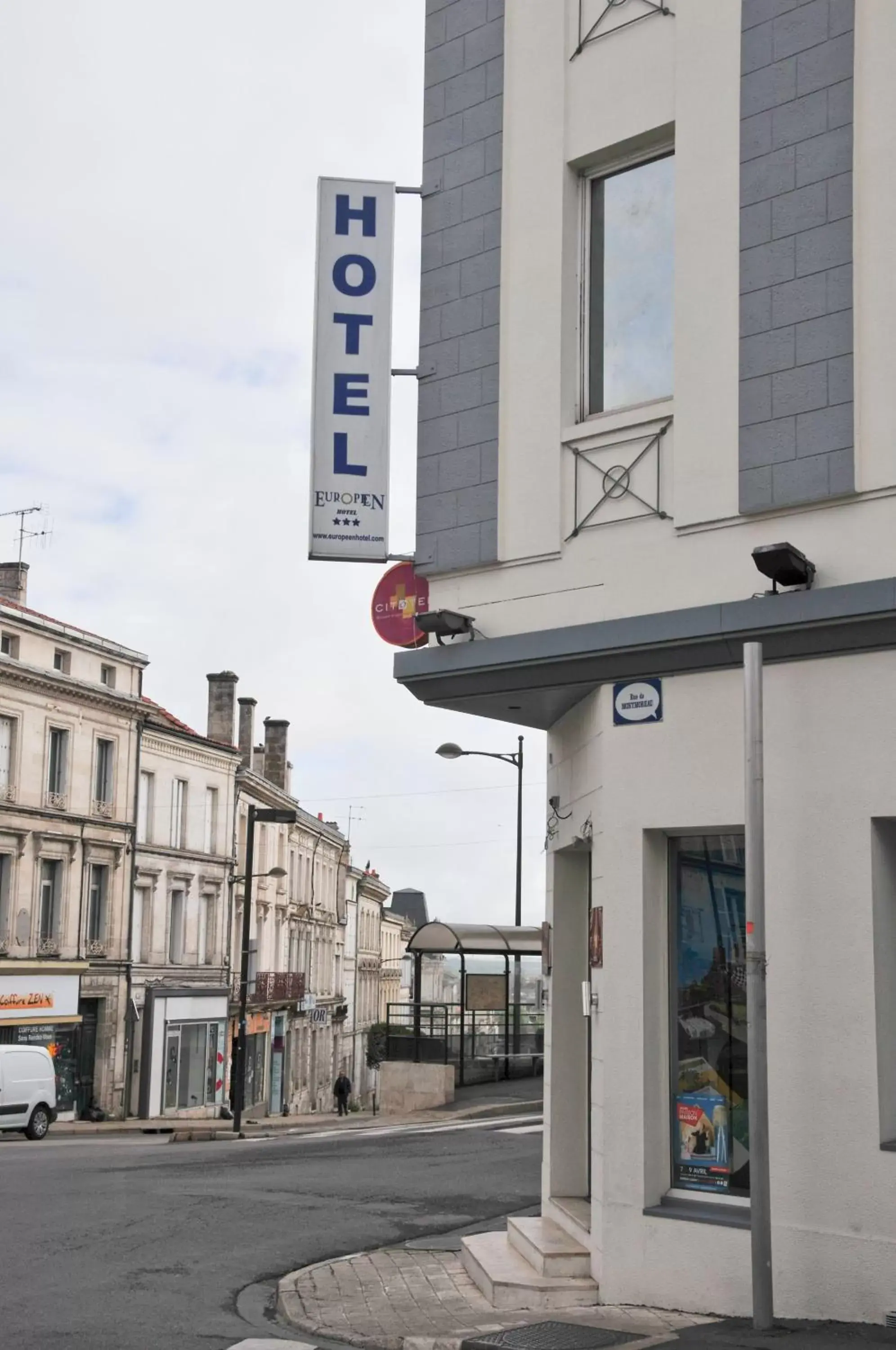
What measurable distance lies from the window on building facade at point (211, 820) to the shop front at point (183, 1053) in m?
4.92

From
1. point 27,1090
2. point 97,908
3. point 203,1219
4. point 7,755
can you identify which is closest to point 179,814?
point 97,908

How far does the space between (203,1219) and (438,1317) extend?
4592 mm

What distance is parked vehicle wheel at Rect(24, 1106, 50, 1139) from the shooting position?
30875 millimetres

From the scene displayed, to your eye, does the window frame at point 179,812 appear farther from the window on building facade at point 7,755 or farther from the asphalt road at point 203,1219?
the asphalt road at point 203,1219

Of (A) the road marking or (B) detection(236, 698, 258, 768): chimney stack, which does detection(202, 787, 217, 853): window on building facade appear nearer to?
(B) detection(236, 698, 258, 768): chimney stack

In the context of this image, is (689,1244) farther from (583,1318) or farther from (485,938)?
(485,938)

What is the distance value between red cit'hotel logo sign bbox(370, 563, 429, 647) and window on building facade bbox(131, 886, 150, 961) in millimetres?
37728

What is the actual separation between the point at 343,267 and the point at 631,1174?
6.32 m

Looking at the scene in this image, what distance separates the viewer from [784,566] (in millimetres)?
7980

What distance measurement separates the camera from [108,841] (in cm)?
4597

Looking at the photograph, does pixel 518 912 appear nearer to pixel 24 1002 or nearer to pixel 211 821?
pixel 24 1002

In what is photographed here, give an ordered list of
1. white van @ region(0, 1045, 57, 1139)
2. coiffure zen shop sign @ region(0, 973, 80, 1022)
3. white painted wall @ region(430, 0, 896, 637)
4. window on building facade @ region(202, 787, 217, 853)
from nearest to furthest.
A: white painted wall @ region(430, 0, 896, 637), white van @ region(0, 1045, 57, 1139), coiffure zen shop sign @ region(0, 973, 80, 1022), window on building facade @ region(202, 787, 217, 853)

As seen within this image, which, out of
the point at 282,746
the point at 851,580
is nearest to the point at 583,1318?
the point at 851,580

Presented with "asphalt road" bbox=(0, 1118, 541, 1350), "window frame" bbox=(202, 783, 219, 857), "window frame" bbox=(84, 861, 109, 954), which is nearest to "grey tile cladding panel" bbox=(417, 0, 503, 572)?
"asphalt road" bbox=(0, 1118, 541, 1350)
